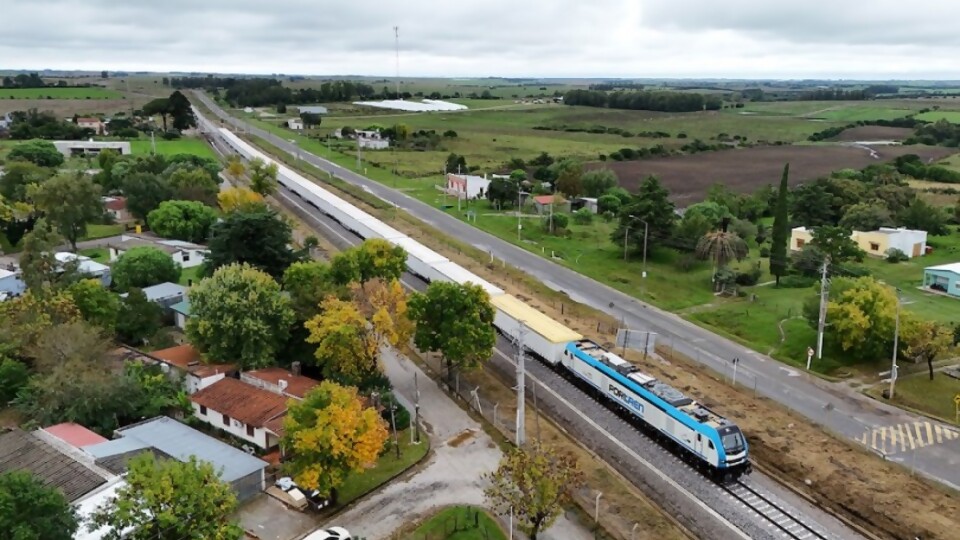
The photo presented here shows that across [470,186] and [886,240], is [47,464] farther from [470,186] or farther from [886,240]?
[470,186]

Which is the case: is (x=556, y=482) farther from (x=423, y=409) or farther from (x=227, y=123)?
(x=227, y=123)

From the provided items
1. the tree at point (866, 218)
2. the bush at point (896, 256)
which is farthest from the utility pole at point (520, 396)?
the tree at point (866, 218)

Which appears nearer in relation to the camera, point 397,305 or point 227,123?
point 397,305

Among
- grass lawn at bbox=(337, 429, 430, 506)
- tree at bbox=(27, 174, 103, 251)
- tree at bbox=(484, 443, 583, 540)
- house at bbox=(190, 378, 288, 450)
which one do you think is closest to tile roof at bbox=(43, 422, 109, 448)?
house at bbox=(190, 378, 288, 450)

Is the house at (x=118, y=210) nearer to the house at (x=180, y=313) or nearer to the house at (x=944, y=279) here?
the house at (x=180, y=313)

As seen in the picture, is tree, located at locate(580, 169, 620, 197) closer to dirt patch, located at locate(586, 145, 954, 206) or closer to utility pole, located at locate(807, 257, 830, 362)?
dirt patch, located at locate(586, 145, 954, 206)

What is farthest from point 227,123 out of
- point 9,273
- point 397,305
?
point 397,305
